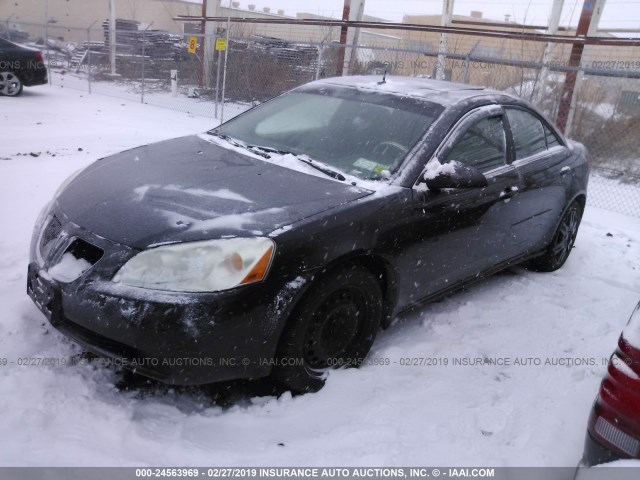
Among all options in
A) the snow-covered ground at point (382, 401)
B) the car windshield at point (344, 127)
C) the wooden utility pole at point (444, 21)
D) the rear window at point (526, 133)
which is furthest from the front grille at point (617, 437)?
the wooden utility pole at point (444, 21)

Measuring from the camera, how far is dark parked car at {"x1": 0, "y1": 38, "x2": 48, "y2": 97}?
1184 centimetres

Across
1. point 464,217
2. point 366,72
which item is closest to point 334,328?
point 464,217

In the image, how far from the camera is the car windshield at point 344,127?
333 centimetres

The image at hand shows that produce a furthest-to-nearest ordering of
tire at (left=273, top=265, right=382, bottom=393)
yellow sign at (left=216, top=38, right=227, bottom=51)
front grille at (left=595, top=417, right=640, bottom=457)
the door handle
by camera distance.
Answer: yellow sign at (left=216, top=38, right=227, bottom=51)
the door handle
tire at (left=273, top=265, right=382, bottom=393)
front grille at (left=595, top=417, right=640, bottom=457)

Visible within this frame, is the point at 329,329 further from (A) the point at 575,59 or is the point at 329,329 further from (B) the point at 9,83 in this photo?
(B) the point at 9,83

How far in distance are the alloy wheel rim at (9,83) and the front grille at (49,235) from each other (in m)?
11.1

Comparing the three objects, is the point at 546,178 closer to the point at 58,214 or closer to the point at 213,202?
the point at 213,202

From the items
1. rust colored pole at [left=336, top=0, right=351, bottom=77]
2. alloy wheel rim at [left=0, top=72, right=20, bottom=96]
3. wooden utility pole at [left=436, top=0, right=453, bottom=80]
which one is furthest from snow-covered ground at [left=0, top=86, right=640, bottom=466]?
alloy wheel rim at [left=0, top=72, right=20, bottom=96]

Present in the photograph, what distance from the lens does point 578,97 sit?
946 cm

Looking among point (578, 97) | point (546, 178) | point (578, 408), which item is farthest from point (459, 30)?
point (578, 408)

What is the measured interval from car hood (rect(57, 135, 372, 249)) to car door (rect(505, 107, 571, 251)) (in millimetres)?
1733

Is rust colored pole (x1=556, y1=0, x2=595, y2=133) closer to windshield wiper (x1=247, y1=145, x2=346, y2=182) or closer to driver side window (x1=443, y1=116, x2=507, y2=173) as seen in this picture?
driver side window (x1=443, y1=116, x2=507, y2=173)

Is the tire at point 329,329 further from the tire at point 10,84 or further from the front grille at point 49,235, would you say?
the tire at point 10,84

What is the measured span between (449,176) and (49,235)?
219 centimetres
